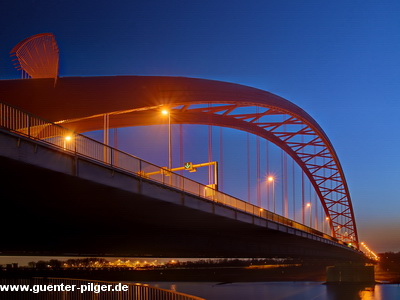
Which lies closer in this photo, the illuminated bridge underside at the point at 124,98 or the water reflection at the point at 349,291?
the illuminated bridge underside at the point at 124,98

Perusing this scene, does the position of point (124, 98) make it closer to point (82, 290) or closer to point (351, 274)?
point (82, 290)

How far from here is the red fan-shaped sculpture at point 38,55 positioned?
91.1 feet

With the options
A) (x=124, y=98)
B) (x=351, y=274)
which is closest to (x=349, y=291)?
(x=351, y=274)

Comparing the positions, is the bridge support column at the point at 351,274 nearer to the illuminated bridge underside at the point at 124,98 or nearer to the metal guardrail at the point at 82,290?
the illuminated bridge underside at the point at 124,98

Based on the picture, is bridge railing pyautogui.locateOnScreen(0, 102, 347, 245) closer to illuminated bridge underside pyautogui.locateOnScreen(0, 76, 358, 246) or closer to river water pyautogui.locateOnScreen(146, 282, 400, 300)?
illuminated bridge underside pyautogui.locateOnScreen(0, 76, 358, 246)

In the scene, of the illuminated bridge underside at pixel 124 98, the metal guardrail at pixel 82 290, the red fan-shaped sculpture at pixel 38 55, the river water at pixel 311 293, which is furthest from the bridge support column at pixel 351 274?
the metal guardrail at pixel 82 290

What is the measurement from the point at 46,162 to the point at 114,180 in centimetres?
372

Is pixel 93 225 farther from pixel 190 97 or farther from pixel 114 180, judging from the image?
pixel 190 97

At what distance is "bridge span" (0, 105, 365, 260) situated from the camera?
15.4m

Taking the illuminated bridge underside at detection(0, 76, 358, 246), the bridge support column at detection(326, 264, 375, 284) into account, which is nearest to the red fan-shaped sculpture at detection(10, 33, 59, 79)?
the illuminated bridge underside at detection(0, 76, 358, 246)

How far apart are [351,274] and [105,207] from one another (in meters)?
71.4

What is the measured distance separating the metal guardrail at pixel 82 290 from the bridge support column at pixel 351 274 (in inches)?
2800

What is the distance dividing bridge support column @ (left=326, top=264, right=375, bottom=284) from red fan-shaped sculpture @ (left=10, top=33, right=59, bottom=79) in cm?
6635

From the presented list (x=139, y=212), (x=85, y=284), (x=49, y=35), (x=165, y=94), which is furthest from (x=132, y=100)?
(x=85, y=284)
